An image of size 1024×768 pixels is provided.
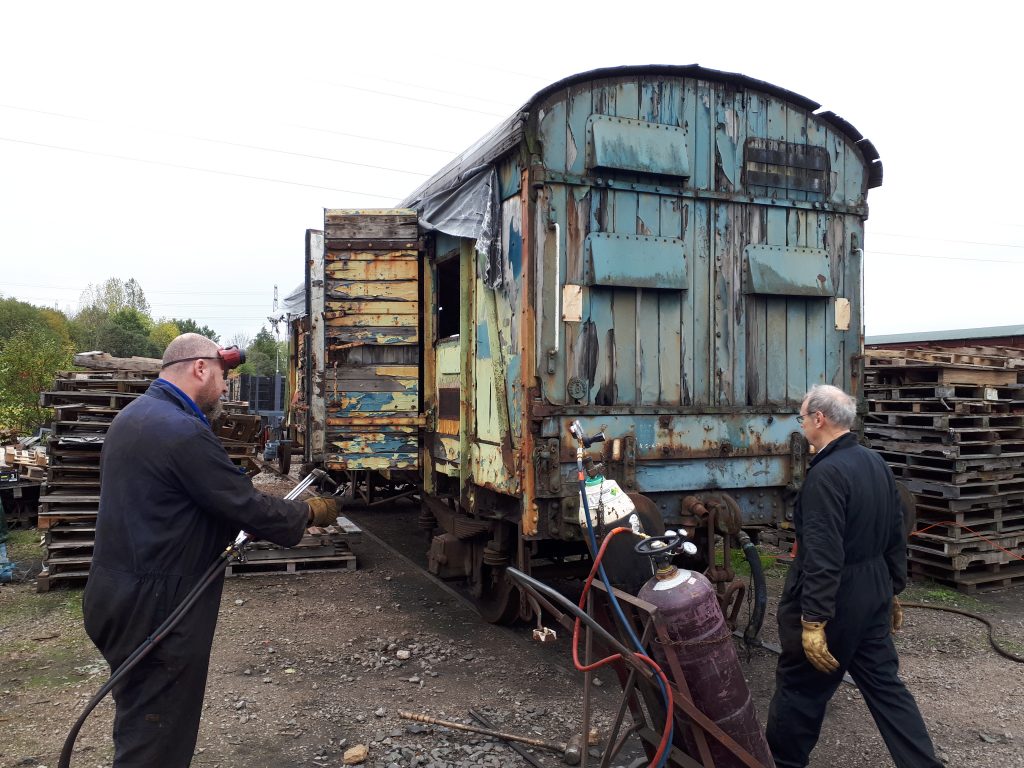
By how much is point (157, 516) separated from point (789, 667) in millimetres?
2896

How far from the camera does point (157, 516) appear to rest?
305 cm

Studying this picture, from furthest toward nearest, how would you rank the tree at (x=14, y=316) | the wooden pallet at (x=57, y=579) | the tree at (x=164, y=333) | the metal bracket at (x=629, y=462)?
the tree at (x=164, y=333) < the tree at (x=14, y=316) < the wooden pallet at (x=57, y=579) < the metal bracket at (x=629, y=462)

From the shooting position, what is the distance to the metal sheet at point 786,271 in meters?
5.55

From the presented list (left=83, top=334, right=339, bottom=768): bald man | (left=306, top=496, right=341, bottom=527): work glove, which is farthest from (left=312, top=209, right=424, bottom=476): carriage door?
(left=83, top=334, right=339, bottom=768): bald man

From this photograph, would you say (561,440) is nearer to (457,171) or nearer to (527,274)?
(527,274)

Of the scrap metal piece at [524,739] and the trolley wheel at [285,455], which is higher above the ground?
the trolley wheel at [285,455]

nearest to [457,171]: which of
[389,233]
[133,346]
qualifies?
[389,233]

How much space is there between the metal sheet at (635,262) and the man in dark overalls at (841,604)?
5.88ft

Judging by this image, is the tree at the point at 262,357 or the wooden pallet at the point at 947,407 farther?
the tree at the point at 262,357

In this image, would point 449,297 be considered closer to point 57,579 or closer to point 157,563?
point 57,579

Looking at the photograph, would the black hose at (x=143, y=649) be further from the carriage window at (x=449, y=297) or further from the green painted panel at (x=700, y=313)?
the carriage window at (x=449, y=297)

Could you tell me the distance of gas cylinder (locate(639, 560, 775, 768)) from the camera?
10.2 feet

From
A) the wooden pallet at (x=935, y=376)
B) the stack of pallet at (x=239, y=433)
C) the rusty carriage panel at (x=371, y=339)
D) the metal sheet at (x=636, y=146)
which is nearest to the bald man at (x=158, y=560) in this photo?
the metal sheet at (x=636, y=146)

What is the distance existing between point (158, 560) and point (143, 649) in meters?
0.33
